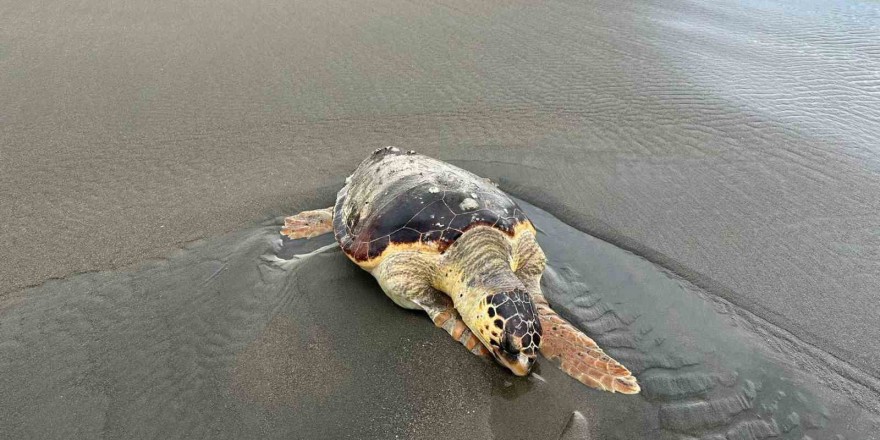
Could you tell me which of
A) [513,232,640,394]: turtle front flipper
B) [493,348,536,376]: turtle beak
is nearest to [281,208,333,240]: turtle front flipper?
[513,232,640,394]: turtle front flipper

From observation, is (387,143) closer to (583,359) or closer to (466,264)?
(466,264)

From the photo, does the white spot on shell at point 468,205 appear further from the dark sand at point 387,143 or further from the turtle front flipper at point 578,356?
the dark sand at point 387,143

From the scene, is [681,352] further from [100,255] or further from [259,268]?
[100,255]

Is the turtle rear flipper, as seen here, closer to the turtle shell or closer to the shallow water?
the shallow water

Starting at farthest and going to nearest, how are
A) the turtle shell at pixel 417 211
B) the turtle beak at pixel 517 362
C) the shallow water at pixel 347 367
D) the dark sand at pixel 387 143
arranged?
the turtle shell at pixel 417 211 → the dark sand at pixel 387 143 → the turtle beak at pixel 517 362 → the shallow water at pixel 347 367

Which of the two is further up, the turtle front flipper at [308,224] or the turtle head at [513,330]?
the turtle head at [513,330]

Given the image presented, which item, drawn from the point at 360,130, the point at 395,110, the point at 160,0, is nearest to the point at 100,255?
the point at 360,130

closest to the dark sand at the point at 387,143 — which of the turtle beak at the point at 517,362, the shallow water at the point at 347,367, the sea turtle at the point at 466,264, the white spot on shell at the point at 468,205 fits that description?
the shallow water at the point at 347,367

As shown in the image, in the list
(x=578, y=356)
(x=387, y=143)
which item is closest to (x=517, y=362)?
(x=578, y=356)
